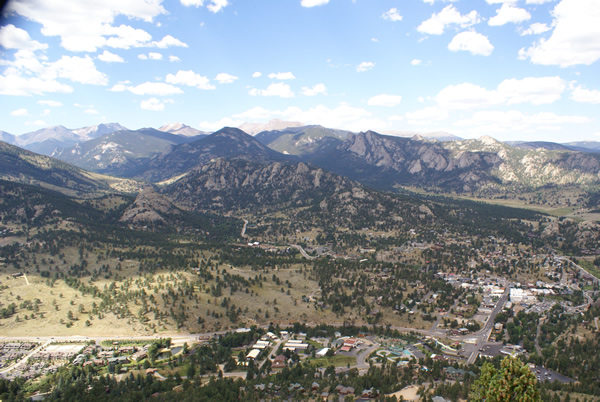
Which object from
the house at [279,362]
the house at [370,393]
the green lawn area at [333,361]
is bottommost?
the green lawn area at [333,361]

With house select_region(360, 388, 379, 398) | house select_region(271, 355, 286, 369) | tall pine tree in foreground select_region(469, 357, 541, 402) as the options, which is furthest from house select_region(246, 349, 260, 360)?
tall pine tree in foreground select_region(469, 357, 541, 402)

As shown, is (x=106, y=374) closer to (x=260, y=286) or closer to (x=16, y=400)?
(x=16, y=400)

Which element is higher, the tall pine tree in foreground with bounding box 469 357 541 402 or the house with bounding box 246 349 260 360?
the tall pine tree in foreground with bounding box 469 357 541 402

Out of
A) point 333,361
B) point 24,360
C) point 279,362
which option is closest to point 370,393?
point 333,361

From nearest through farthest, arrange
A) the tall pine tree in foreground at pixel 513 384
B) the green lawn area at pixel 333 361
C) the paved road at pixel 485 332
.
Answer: the tall pine tree in foreground at pixel 513 384, the green lawn area at pixel 333 361, the paved road at pixel 485 332

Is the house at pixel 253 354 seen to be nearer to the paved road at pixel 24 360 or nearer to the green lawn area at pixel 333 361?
the green lawn area at pixel 333 361

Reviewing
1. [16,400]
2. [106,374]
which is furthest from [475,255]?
[16,400]

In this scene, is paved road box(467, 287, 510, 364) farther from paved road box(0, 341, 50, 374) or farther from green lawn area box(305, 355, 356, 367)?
paved road box(0, 341, 50, 374)

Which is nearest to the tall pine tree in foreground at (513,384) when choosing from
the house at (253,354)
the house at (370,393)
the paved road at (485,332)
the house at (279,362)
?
the house at (370,393)

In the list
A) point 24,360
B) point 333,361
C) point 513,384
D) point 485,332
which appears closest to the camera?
point 513,384

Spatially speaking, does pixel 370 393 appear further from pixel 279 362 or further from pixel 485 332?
pixel 485 332
